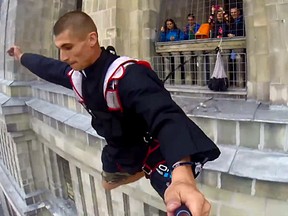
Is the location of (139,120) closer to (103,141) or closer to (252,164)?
Result: (252,164)

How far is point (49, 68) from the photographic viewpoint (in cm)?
227

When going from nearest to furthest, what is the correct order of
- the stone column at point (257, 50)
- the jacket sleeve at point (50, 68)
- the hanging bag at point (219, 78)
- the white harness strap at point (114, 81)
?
1. the white harness strap at point (114, 81)
2. the jacket sleeve at point (50, 68)
3. the stone column at point (257, 50)
4. the hanging bag at point (219, 78)

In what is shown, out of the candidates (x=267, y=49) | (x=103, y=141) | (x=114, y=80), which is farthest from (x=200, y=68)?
(x=114, y=80)

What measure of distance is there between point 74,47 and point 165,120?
618 millimetres

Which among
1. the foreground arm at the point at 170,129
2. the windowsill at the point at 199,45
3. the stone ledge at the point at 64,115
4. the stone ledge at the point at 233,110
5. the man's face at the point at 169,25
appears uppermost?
the man's face at the point at 169,25

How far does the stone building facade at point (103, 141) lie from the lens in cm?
312

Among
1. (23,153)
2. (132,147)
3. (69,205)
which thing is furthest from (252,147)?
(23,153)

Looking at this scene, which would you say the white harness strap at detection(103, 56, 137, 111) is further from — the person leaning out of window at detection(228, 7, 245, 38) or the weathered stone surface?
the person leaning out of window at detection(228, 7, 245, 38)

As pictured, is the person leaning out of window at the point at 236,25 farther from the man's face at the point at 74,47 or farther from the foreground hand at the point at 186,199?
the foreground hand at the point at 186,199

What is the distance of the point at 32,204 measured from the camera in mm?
8914

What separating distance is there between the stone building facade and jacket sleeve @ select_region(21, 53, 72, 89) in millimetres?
1787

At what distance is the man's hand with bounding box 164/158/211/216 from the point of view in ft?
3.31

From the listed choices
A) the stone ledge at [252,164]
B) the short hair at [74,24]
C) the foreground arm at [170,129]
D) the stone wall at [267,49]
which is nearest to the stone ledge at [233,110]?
the stone wall at [267,49]

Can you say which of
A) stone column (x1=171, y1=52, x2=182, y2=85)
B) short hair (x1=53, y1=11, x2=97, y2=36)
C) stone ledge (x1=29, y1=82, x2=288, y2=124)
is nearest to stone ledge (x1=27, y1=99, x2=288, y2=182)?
stone ledge (x1=29, y1=82, x2=288, y2=124)
